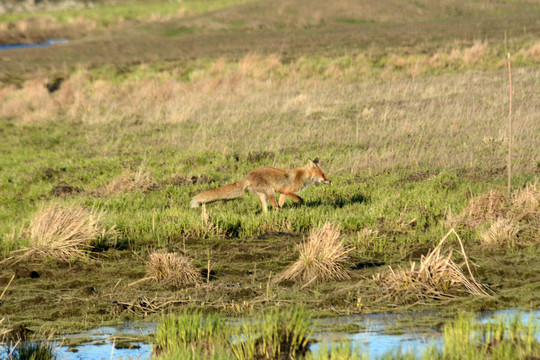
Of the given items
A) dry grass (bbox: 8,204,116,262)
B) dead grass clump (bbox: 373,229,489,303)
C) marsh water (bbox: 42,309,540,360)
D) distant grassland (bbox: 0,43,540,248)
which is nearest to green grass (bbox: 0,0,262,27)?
distant grassland (bbox: 0,43,540,248)

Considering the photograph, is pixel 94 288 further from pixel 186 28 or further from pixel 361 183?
pixel 186 28

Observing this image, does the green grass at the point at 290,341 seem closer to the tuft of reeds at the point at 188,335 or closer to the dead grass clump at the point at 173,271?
the tuft of reeds at the point at 188,335

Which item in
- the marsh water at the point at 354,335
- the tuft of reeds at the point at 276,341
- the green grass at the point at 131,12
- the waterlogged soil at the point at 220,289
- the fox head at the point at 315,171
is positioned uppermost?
the green grass at the point at 131,12

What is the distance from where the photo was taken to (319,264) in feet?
25.2

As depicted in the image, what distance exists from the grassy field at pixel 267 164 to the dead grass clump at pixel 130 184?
0.04 m

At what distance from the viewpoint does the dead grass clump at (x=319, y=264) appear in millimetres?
7695

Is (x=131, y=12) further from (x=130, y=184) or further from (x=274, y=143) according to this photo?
(x=130, y=184)

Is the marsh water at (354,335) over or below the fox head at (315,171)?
below

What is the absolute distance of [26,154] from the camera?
16953 mm

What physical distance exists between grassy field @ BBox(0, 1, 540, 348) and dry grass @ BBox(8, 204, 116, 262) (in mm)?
106

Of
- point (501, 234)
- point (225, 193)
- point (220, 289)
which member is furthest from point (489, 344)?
point (225, 193)

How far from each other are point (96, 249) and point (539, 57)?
79.3 ft

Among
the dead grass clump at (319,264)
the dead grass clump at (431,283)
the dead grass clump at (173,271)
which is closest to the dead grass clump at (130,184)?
the dead grass clump at (173,271)

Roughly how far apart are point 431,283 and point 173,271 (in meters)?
2.81
